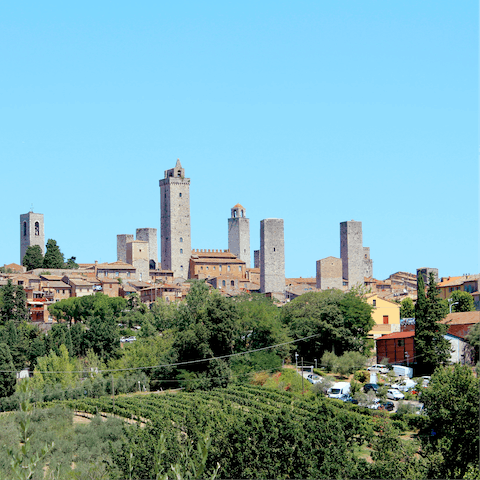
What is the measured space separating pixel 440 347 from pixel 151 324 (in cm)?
2395

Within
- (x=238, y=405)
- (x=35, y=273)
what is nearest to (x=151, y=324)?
(x=238, y=405)

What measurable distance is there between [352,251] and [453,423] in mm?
57641

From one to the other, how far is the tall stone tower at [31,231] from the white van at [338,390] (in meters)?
70.1

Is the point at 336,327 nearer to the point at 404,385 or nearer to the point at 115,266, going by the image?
the point at 404,385

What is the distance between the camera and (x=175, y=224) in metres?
82.6

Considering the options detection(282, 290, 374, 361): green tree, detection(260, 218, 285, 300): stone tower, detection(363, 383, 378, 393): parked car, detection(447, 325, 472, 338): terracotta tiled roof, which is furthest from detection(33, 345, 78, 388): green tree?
detection(260, 218, 285, 300): stone tower

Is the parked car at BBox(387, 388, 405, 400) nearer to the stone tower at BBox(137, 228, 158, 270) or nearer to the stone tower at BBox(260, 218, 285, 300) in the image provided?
the stone tower at BBox(260, 218, 285, 300)

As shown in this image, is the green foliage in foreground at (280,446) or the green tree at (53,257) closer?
the green foliage in foreground at (280,446)

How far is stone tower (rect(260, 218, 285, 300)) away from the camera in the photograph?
7125 cm

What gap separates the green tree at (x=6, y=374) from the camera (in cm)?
3691

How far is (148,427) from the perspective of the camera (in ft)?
77.9

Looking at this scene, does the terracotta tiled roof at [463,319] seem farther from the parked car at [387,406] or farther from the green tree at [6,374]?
the green tree at [6,374]

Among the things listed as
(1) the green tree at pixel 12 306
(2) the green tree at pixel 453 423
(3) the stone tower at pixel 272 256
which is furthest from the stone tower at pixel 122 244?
(2) the green tree at pixel 453 423

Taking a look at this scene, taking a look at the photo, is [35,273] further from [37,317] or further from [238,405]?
[238,405]
